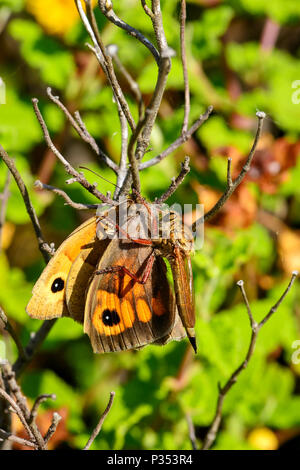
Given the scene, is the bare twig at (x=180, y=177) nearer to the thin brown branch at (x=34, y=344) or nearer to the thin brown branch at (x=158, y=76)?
the thin brown branch at (x=158, y=76)

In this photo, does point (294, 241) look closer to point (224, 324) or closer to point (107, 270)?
point (224, 324)

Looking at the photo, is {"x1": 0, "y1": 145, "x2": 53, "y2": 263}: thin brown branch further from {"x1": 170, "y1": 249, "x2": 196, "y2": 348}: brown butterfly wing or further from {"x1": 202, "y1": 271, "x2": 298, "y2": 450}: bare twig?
{"x1": 202, "y1": 271, "x2": 298, "y2": 450}: bare twig

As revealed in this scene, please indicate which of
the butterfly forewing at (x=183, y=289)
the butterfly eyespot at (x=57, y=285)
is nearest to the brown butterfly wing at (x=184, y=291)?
the butterfly forewing at (x=183, y=289)

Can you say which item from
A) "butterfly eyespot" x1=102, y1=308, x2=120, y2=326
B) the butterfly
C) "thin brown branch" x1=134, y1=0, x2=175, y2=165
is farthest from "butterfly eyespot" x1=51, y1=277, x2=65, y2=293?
"thin brown branch" x1=134, y1=0, x2=175, y2=165

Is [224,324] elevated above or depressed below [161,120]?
below

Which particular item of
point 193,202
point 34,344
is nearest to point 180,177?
point 34,344
